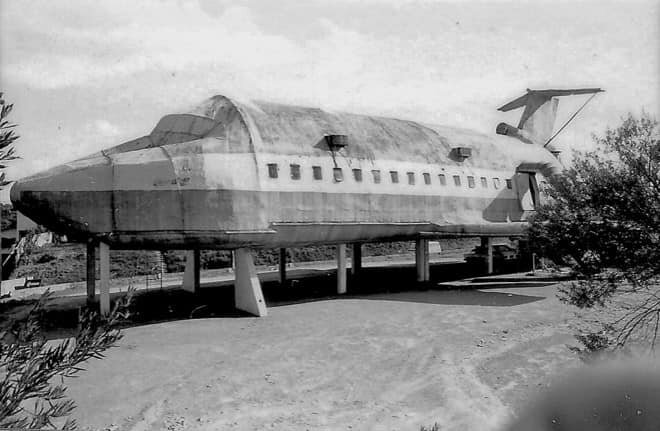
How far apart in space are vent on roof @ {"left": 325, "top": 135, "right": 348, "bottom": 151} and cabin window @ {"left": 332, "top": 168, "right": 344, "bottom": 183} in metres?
1.10

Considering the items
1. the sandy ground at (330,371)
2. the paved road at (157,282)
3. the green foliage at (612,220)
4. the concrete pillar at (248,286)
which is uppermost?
the green foliage at (612,220)

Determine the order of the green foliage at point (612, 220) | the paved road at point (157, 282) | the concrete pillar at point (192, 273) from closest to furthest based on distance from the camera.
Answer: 1. the green foliage at point (612, 220)
2. the concrete pillar at point (192, 273)
3. the paved road at point (157, 282)

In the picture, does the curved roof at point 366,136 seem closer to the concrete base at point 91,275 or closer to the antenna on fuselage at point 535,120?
the antenna on fuselage at point 535,120

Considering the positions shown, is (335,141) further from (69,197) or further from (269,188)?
(69,197)

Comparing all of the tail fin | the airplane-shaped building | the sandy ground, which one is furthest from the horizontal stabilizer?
the sandy ground

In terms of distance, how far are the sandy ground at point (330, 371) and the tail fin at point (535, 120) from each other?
18225 millimetres

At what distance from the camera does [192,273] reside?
2883 centimetres

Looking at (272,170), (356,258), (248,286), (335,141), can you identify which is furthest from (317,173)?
(356,258)

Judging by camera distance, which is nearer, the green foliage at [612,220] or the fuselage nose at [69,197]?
the green foliage at [612,220]

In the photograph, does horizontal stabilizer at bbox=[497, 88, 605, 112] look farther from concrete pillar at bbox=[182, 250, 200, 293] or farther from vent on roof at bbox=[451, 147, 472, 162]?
concrete pillar at bbox=[182, 250, 200, 293]

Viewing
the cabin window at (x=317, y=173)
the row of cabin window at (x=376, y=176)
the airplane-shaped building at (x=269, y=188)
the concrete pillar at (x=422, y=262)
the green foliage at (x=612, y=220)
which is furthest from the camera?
the concrete pillar at (x=422, y=262)

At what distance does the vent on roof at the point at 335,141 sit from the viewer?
25.1 m

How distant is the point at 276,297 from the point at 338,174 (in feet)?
24.8

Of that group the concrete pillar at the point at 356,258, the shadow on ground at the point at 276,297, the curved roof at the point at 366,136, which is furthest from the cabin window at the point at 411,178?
the concrete pillar at the point at 356,258
